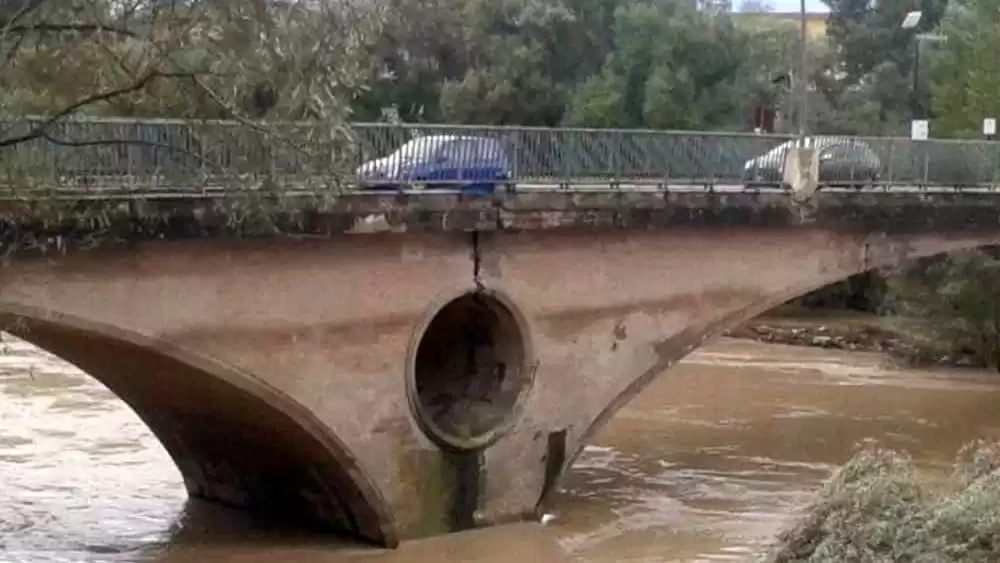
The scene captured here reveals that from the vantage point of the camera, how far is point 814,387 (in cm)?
3391

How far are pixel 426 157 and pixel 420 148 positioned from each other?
158 mm

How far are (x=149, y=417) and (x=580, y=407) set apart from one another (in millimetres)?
5894

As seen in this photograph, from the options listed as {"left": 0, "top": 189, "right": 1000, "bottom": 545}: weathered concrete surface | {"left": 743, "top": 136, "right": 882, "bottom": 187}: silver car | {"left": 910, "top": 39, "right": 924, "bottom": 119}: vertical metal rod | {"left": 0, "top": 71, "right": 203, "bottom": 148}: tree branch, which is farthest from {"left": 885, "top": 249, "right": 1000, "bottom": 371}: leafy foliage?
{"left": 0, "top": 71, "right": 203, "bottom": 148}: tree branch

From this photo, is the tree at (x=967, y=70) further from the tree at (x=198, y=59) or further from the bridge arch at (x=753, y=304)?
the tree at (x=198, y=59)

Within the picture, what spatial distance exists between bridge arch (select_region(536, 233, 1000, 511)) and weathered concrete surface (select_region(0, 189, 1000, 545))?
0.05 m

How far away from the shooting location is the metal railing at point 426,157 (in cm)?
1391

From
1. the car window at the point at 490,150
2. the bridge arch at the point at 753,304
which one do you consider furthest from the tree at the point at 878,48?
the car window at the point at 490,150

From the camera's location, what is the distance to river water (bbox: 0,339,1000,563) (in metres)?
19.5

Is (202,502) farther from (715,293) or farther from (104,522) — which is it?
(715,293)

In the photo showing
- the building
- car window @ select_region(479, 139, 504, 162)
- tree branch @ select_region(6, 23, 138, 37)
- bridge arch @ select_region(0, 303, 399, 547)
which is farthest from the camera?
the building

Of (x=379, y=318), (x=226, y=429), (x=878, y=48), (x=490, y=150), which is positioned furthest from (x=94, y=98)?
(x=878, y=48)

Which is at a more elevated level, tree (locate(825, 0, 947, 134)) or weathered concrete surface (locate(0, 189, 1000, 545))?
tree (locate(825, 0, 947, 134))

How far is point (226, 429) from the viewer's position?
19.8m

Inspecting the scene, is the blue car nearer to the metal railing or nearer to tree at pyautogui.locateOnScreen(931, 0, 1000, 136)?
the metal railing
